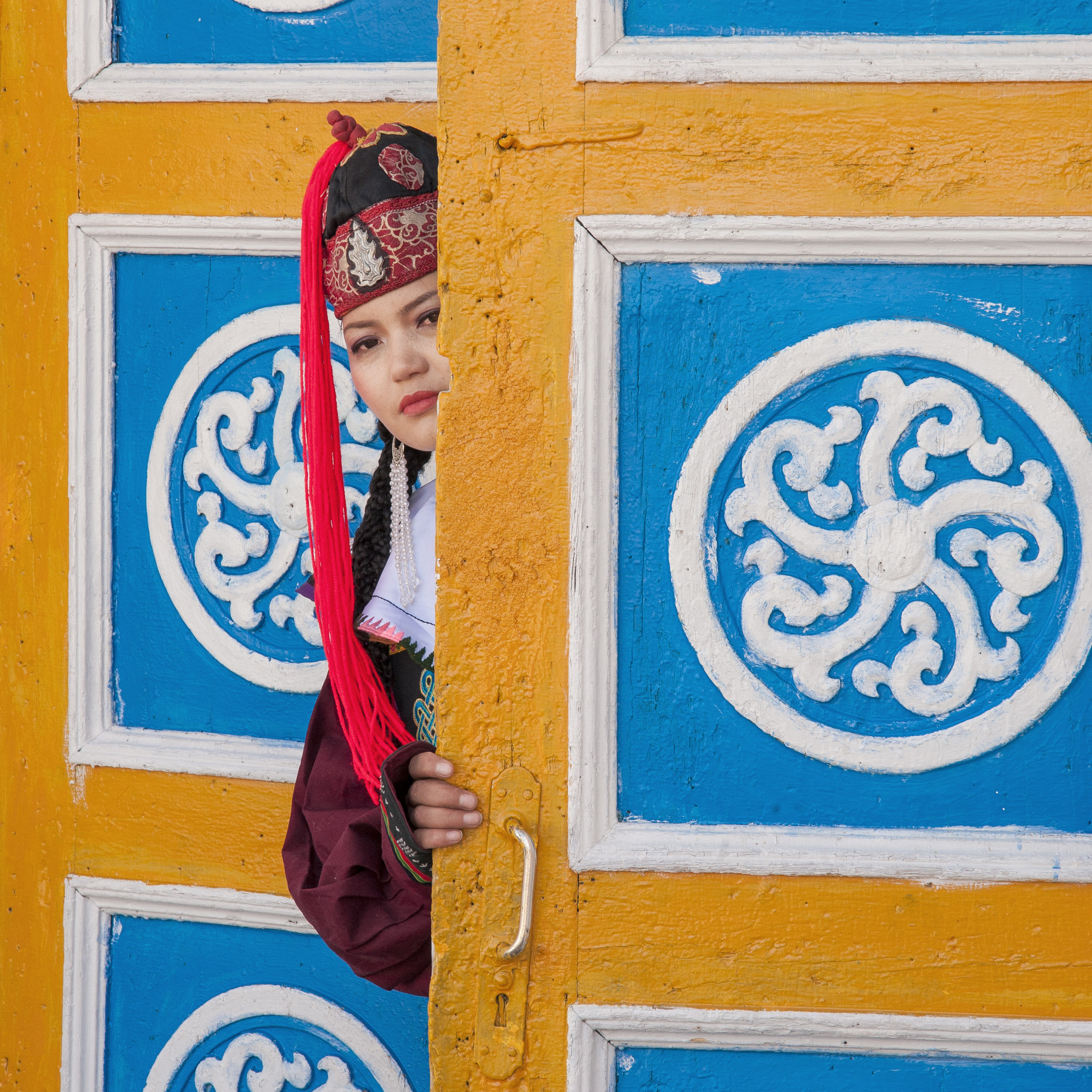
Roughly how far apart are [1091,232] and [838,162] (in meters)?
0.26

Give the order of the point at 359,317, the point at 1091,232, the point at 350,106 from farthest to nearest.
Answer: the point at 350,106
the point at 359,317
the point at 1091,232

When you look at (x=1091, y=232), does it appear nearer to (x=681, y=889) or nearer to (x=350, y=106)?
(x=681, y=889)

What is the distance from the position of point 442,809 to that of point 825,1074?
500mm

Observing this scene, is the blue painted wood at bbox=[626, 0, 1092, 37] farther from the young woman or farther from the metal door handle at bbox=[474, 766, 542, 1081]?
the metal door handle at bbox=[474, 766, 542, 1081]

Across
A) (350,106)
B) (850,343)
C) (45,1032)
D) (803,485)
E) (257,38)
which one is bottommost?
(45,1032)

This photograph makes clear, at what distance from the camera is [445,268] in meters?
1.01

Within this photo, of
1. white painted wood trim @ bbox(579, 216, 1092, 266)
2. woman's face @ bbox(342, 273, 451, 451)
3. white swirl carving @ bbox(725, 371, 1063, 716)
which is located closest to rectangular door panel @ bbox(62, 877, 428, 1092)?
woman's face @ bbox(342, 273, 451, 451)

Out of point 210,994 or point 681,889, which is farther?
point 210,994

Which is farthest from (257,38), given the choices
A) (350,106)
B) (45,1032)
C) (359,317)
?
(45,1032)

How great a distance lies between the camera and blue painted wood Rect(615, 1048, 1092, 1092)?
0.98m

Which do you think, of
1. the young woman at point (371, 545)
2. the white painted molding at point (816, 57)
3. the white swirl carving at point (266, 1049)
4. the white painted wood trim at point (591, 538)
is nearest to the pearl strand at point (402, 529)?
the young woman at point (371, 545)

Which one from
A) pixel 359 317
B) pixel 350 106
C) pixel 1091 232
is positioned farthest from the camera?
pixel 350 106

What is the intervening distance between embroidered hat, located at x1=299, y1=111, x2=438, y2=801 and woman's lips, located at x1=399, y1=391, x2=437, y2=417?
0.12 meters

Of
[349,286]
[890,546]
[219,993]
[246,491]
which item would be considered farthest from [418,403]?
[219,993]
